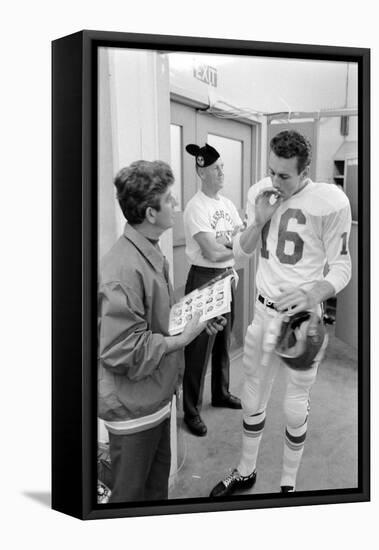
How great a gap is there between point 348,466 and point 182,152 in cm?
145

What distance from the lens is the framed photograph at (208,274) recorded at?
3281mm

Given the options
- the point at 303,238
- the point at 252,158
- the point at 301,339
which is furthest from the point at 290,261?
the point at 252,158

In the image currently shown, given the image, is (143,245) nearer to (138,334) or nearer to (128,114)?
(138,334)

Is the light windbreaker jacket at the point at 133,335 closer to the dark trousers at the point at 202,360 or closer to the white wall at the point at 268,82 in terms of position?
the dark trousers at the point at 202,360

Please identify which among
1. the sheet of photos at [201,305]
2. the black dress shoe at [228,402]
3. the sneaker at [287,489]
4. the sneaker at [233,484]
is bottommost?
the sneaker at [287,489]

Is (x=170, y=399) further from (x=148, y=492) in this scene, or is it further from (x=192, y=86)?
(x=192, y=86)

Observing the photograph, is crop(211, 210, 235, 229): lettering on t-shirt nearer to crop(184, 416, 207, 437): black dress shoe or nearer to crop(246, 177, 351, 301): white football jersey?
crop(246, 177, 351, 301): white football jersey

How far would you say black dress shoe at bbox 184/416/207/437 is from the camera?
350 centimetres

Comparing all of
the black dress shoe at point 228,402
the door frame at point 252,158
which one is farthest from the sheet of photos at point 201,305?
the black dress shoe at point 228,402

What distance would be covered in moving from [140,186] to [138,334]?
545 millimetres

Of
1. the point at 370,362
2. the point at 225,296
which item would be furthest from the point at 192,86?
the point at 370,362

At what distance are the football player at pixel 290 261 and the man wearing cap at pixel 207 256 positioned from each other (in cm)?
7

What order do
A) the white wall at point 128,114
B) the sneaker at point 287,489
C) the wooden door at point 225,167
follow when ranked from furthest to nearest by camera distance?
the sneaker at point 287,489 → the wooden door at point 225,167 → the white wall at point 128,114

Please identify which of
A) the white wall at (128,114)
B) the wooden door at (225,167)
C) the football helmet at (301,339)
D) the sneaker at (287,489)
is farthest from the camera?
the sneaker at (287,489)
